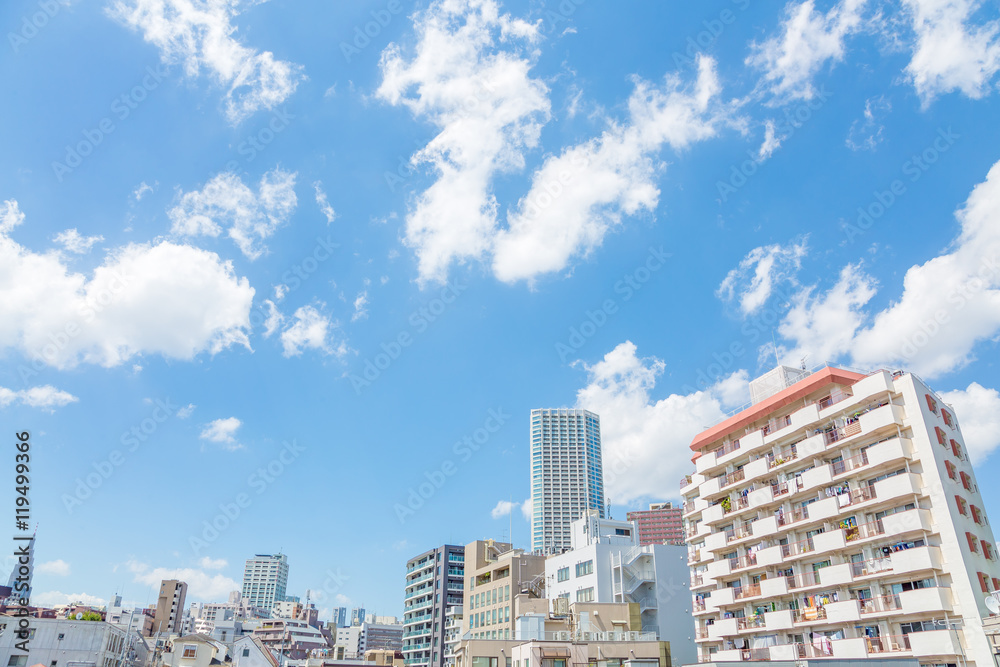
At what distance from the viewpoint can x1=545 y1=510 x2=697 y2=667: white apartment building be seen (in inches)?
2707

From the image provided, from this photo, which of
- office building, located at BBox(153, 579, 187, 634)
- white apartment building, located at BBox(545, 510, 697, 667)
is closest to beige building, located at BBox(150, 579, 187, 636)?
office building, located at BBox(153, 579, 187, 634)

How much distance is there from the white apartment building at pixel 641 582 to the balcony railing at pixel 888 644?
30.8 metres

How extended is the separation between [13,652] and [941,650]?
69126 mm

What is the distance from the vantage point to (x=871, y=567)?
4044 centimetres

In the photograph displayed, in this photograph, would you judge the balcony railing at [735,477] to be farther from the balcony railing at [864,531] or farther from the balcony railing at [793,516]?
the balcony railing at [864,531]

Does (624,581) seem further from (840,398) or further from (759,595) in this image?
(840,398)

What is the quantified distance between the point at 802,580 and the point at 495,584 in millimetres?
54756

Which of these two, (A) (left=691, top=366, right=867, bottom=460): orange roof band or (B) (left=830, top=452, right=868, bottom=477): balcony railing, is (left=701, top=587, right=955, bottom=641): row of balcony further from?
(A) (left=691, top=366, right=867, bottom=460): orange roof band

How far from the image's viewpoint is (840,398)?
46.1m

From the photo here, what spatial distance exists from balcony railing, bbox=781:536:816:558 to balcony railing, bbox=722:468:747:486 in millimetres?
7092

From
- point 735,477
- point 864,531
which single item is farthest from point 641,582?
point 864,531

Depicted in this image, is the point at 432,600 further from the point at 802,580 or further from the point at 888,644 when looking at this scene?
the point at 888,644

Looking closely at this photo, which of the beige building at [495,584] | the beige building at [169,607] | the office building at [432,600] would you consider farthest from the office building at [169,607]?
the beige building at [495,584]

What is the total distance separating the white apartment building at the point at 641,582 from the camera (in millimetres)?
68750
